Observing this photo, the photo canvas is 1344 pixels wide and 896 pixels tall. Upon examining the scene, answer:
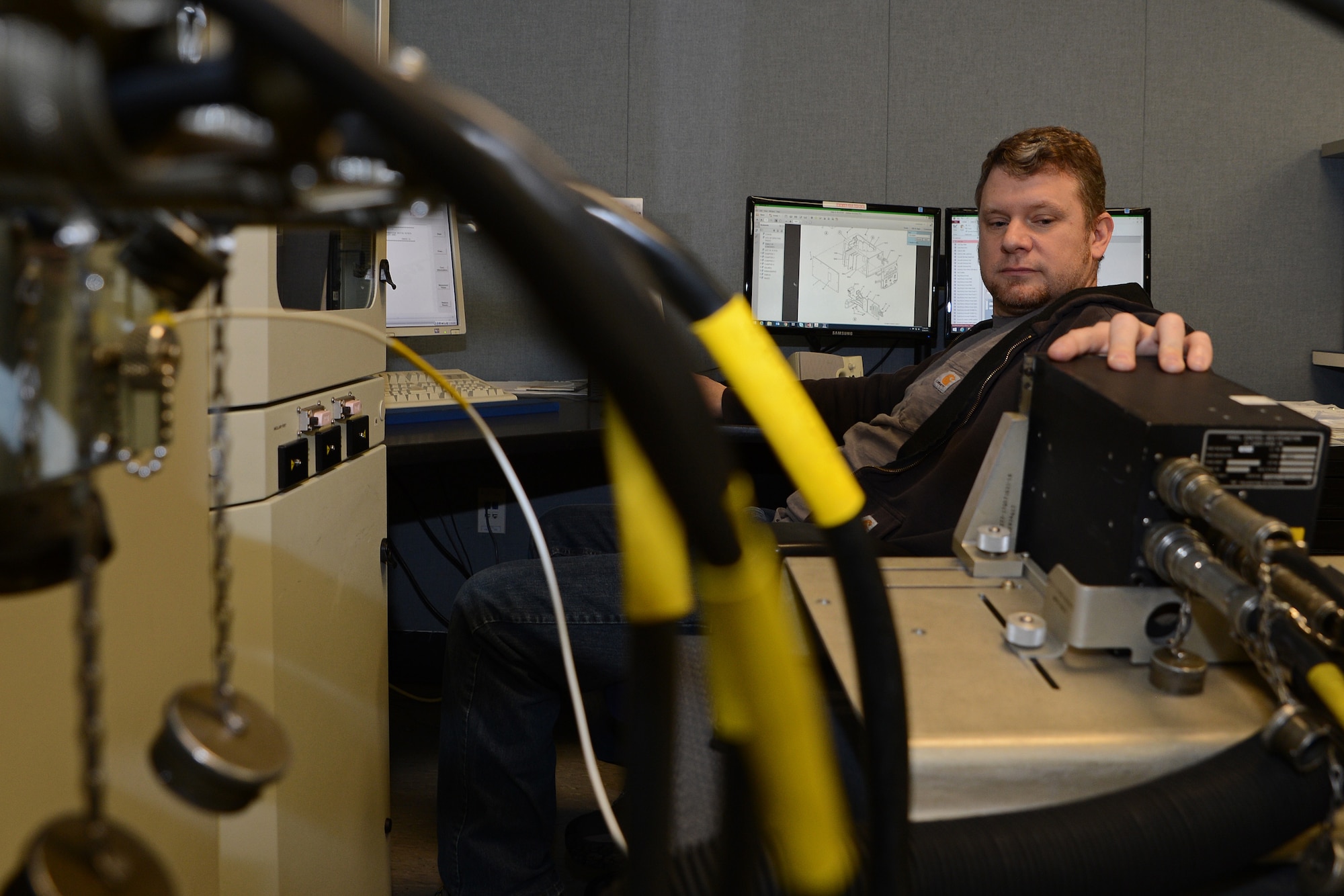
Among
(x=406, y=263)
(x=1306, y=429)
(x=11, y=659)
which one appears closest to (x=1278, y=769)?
(x=1306, y=429)

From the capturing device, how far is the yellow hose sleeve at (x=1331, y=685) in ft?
1.64

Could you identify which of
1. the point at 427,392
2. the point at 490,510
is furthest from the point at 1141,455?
the point at 490,510

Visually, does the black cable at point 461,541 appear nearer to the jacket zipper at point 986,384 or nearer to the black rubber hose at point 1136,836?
the jacket zipper at point 986,384

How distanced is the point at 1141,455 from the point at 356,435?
3.35 ft

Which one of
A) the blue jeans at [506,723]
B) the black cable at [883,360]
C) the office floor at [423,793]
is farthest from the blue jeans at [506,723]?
the black cable at [883,360]

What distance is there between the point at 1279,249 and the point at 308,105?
311 centimetres

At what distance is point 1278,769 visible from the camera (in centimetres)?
57

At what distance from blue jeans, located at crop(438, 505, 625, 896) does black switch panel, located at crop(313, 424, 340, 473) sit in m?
0.31

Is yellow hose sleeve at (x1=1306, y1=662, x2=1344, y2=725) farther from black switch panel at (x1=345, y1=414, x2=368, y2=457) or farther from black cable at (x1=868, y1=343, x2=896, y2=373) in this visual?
black cable at (x1=868, y1=343, x2=896, y2=373)

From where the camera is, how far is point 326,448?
123cm

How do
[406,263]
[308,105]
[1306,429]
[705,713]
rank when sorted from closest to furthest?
[308,105]
[1306,429]
[705,713]
[406,263]

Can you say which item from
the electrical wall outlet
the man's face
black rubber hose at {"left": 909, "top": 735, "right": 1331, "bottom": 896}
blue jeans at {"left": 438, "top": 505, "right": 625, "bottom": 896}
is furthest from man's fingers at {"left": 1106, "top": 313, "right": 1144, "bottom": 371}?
the electrical wall outlet

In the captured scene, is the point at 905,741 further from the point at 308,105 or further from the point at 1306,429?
the point at 1306,429

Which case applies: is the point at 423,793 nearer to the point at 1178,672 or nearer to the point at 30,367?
the point at 1178,672
